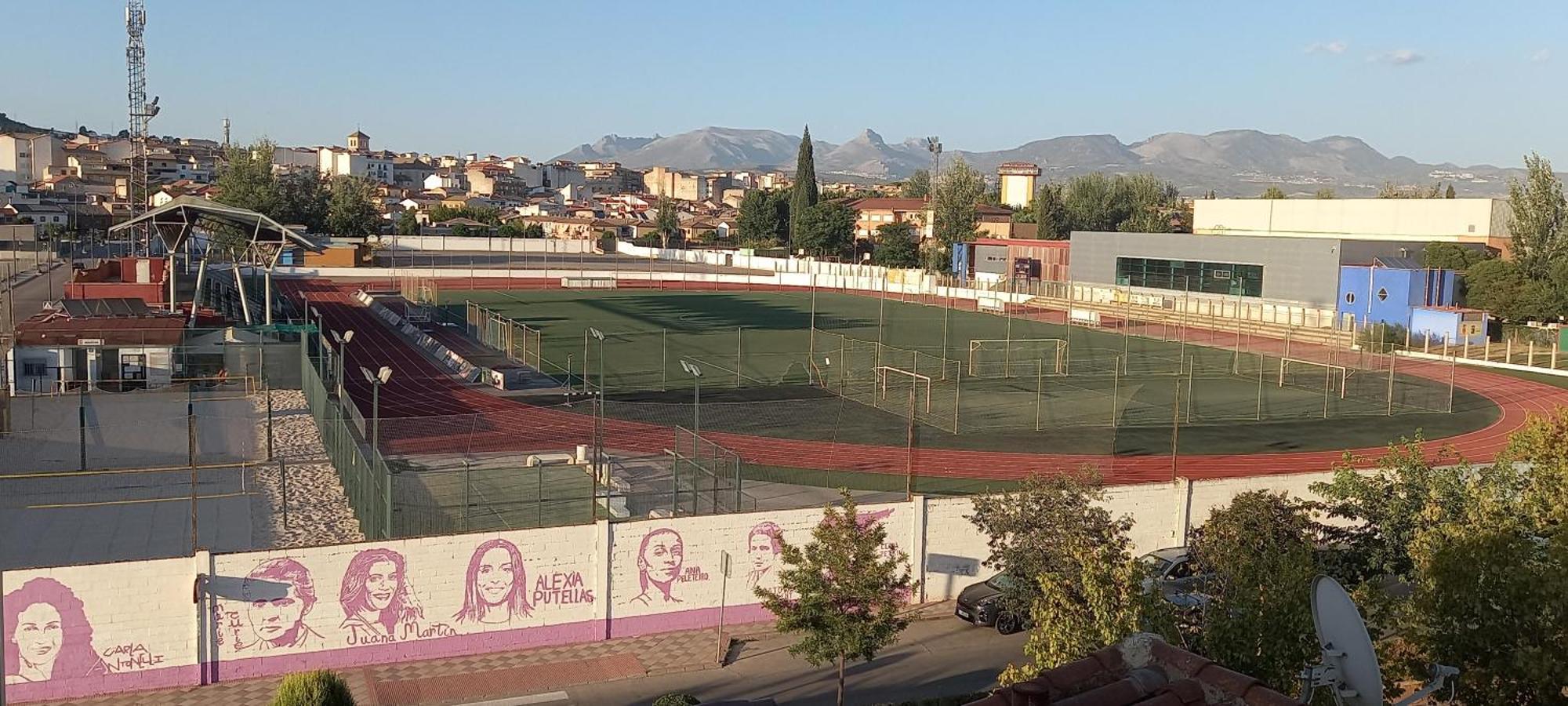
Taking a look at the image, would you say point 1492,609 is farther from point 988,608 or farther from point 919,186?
point 919,186

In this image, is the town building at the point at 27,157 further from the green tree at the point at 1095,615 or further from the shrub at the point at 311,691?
the green tree at the point at 1095,615

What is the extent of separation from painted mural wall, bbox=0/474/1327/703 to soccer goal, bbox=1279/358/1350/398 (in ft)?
75.6

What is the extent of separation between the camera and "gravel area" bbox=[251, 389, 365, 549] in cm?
2153

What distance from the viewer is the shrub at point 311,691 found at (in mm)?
11875

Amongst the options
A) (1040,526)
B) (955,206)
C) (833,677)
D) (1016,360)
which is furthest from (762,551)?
(955,206)

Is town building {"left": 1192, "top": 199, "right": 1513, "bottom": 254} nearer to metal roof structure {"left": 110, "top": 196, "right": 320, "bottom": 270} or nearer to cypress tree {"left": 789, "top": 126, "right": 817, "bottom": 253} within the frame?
cypress tree {"left": 789, "top": 126, "right": 817, "bottom": 253}

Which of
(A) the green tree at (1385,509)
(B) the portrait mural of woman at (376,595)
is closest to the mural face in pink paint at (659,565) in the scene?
(B) the portrait mural of woman at (376,595)

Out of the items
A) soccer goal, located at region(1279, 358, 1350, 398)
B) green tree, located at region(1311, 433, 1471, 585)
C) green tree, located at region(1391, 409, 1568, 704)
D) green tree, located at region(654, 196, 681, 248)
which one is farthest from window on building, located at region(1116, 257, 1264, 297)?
green tree, located at region(654, 196, 681, 248)

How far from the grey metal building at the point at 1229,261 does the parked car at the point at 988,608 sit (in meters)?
50.6

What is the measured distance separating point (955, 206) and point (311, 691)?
106821mm

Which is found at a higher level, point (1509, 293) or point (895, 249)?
point (895, 249)

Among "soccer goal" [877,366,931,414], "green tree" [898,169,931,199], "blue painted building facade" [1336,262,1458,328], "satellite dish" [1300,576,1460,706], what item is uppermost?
"green tree" [898,169,931,199]

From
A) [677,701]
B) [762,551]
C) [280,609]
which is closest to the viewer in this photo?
[677,701]

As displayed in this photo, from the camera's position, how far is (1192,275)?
235 feet
